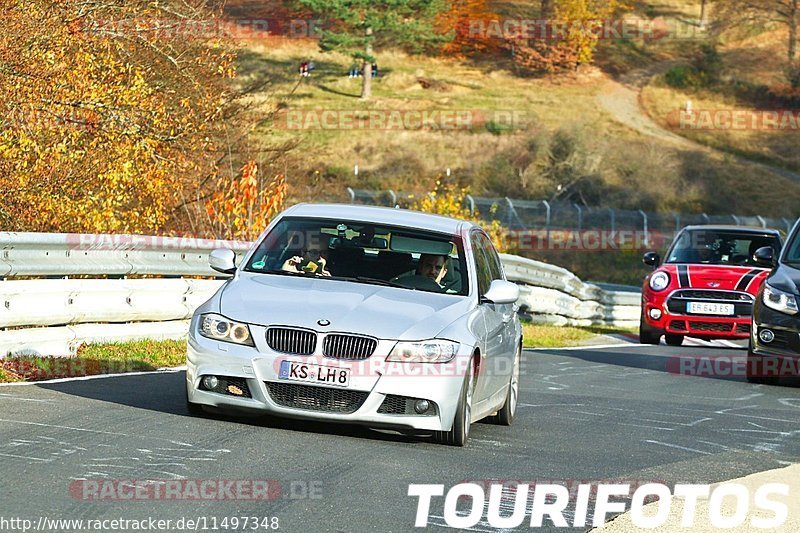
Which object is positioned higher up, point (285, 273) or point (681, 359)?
point (285, 273)

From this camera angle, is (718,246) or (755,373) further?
(718,246)

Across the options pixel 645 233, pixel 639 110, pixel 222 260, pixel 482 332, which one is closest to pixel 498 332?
pixel 482 332

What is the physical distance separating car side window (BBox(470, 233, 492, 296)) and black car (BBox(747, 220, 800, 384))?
4747 mm

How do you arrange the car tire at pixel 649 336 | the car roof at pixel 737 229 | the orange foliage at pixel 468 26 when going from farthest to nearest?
the orange foliage at pixel 468 26 < the car tire at pixel 649 336 < the car roof at pixel 737 229

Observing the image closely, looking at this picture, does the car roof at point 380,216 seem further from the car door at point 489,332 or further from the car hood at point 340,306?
the car hood at point 340,306

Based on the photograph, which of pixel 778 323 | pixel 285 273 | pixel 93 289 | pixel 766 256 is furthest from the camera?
pixel 766 256

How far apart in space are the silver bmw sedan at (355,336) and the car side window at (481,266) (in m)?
0.05

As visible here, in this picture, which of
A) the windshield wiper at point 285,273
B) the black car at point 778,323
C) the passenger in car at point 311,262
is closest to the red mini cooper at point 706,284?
the black car at point 778,323

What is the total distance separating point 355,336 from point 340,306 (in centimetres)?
33

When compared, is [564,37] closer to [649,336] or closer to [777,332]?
[649,336]

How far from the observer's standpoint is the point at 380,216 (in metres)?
10.5

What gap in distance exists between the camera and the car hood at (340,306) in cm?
894

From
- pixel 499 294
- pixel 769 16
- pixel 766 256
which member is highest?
pixel 769 16

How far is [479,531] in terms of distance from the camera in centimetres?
673
